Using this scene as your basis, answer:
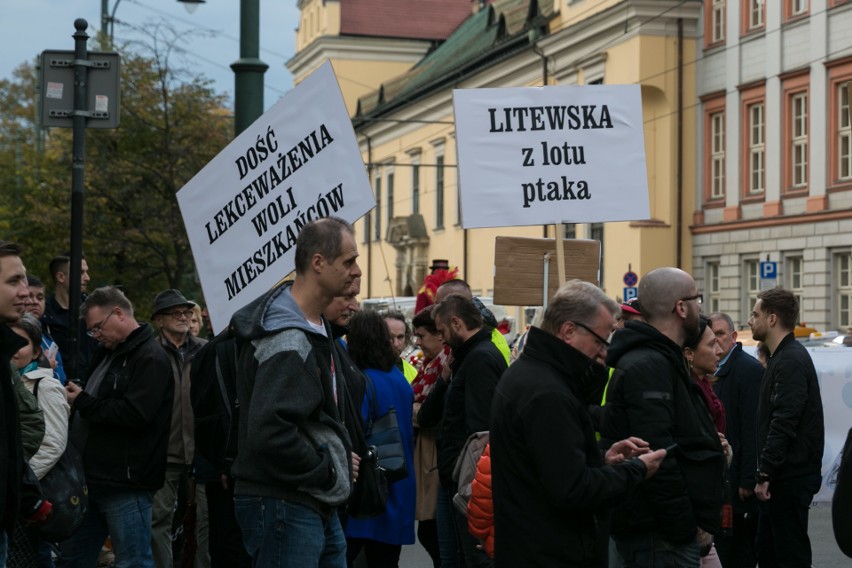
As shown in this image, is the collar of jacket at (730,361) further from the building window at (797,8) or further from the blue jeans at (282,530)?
the building window at (797,8)

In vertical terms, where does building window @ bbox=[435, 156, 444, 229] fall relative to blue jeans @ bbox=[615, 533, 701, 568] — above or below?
above

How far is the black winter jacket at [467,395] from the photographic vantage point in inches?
307

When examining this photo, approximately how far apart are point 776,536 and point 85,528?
4.03m

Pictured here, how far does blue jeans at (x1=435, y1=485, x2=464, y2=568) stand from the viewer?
27.7 feet

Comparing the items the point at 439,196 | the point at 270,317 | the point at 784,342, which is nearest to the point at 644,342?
the point at 270,317

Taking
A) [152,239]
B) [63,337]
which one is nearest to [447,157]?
[152,239]

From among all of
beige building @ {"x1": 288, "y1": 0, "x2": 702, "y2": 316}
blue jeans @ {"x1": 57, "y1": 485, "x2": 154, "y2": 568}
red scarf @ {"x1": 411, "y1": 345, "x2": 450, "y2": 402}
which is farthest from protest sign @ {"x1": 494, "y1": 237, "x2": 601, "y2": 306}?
beige building @ {"x1": 288, "y1": 0, "x2": 702, "y2": 316}

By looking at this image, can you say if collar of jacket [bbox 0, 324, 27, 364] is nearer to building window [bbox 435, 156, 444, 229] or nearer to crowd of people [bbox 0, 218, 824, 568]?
crowd of people [bbox 0, 218, 824, 568]

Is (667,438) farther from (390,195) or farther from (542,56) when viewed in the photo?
(390,195)

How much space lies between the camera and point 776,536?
905cm

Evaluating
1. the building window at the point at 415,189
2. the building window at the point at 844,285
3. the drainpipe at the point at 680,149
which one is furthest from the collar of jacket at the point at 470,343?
the building window at the point at 415,189

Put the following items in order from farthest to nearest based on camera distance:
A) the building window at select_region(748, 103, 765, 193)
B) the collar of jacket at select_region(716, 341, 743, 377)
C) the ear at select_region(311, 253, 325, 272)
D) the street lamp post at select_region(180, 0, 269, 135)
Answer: the building window at select_region(748, 103, 765, 193), the street lamp post at select_region(180, 0, 269, 135), the collar of jacket at select_region(716, 341, 743, 377), the ear at select_region(311, 253, 325, 272)

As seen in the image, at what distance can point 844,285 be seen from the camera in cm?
3534

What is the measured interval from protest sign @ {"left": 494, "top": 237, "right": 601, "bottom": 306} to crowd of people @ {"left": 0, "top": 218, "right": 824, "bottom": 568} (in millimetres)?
331
